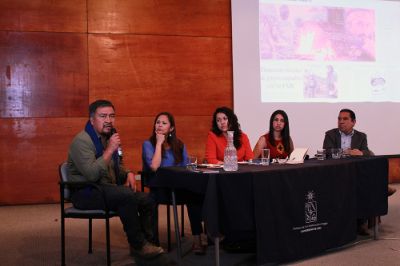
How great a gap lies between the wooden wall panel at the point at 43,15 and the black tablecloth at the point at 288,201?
3.14m

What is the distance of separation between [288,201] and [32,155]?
11.9ft

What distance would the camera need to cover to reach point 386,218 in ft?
15.2

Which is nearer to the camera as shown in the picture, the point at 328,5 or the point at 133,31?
the point at 133,31

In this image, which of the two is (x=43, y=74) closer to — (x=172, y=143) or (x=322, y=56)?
(x=172, y=143)

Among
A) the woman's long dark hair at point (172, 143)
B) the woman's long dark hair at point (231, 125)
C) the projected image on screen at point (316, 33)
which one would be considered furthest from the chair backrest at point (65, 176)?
the projected image on screen at point (316, 33)

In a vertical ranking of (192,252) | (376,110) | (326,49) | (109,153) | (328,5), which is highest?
(328,5)

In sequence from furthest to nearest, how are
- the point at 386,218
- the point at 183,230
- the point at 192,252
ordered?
the point at 386,218 → the point at 183,230 → the point at 192,252

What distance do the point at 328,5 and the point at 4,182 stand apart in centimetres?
465

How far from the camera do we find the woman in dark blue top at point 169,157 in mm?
3367

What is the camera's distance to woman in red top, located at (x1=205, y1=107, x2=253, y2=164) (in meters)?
3.83

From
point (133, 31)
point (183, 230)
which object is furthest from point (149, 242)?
point (133, 31)

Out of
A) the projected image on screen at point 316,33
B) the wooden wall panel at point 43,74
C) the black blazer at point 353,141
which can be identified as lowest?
the black blazer at point 353,141

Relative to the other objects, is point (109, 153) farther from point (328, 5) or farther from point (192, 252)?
point (328, 5)

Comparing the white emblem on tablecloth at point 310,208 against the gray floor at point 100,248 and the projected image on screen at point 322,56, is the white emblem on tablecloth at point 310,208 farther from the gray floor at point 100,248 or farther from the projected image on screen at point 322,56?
the projected image on screen at point 322,56
